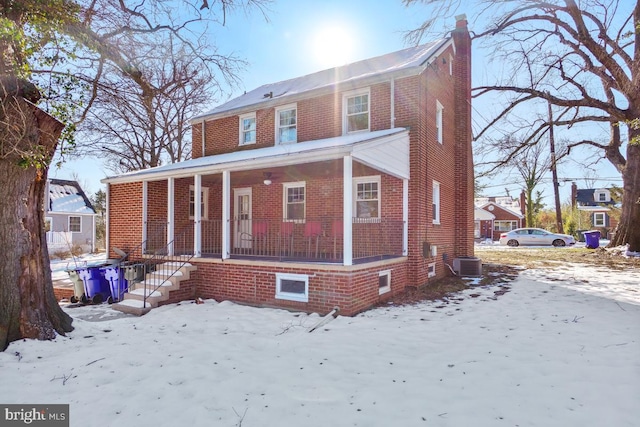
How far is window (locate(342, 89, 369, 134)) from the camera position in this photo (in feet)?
34.0

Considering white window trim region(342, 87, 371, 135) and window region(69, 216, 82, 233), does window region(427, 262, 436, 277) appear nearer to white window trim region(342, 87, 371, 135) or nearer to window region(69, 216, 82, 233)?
white window trim region(342, 87, 371, 135)

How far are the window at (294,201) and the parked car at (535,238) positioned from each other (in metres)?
22.1

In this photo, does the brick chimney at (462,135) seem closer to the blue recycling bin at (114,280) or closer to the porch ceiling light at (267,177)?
the porch ceiling light at (267,177)

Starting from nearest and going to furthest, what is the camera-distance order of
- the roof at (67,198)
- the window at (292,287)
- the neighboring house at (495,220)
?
the window at (292,287) < the roof at (67,198) < the neighboring house at (495,220)

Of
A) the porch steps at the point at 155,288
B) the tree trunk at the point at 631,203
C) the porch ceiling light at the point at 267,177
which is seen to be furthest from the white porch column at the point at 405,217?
the tree trunk at the point at 631,203

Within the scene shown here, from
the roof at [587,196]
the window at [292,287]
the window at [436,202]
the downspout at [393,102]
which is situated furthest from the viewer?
the roof at [587,196]

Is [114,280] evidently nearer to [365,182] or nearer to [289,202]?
[289,202]

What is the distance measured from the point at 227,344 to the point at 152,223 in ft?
22.4

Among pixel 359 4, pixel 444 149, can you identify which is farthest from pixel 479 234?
pixel 359 4

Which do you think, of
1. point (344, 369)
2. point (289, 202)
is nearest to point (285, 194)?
point (289, 202)

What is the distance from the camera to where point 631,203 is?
16234 mm

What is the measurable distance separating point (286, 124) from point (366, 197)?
12.4ft

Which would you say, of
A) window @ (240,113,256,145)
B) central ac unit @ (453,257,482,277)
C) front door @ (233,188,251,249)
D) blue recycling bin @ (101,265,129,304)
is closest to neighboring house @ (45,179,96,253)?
front door @ (233,188,251,249)

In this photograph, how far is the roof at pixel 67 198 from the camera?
2406 cm
